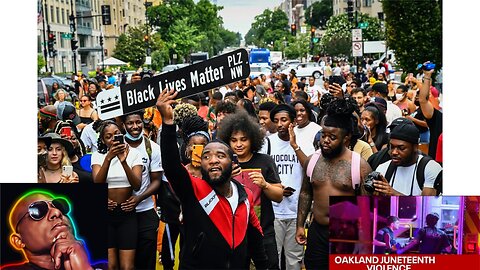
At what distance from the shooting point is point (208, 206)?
18.0 feet

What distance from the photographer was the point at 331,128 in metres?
6.27

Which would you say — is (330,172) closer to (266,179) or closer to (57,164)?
(266,179)

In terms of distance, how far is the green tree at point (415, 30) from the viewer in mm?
8969

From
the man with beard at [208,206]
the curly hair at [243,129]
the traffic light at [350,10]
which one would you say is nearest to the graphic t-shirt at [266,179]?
the curly hair at [243,129]

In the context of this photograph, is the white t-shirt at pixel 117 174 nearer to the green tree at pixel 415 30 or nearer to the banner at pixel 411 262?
the banner at pixel 411 262

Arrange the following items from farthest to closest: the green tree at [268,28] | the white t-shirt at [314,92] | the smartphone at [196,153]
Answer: the white t-shirt at [314,92]
the green tree at [268,28]
the smartphone at [196,153]

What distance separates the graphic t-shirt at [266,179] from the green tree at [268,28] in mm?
1734

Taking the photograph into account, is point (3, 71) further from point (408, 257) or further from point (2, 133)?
point (408, 257)

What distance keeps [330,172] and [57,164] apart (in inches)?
96.8

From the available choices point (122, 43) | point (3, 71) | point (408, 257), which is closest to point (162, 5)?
point (122, 43)

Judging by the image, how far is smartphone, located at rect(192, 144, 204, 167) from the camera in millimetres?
6805
